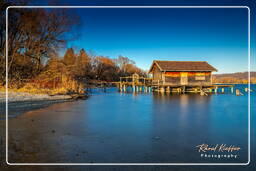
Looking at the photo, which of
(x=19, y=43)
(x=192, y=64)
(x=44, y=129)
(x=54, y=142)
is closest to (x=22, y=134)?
(x=44, y=129)

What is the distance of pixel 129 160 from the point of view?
4.69 m

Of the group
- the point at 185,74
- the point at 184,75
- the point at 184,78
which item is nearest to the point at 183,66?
the point at 185,74

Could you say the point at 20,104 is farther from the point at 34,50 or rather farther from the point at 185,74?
the point at 185,74

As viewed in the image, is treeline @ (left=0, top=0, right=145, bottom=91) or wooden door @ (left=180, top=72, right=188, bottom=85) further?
wooden door @ (left=180, top=72, right=188, bottom=85)

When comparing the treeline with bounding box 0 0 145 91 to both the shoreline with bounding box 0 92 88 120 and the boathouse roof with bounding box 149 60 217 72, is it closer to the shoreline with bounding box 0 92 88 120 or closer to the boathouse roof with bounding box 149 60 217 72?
the shoreline with bounding box 0 92 88 120

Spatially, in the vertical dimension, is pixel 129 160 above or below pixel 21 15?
below

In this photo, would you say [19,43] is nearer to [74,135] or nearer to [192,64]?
[74,135]

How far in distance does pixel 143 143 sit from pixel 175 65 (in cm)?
2806

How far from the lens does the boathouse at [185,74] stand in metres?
32.0

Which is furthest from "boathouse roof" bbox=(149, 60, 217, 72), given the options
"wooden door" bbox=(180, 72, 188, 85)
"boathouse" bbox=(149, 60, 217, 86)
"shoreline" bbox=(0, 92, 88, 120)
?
"shoreline" bbox=(0, 92, 88, 120)

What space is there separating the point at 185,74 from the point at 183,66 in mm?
1316

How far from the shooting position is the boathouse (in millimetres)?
31962

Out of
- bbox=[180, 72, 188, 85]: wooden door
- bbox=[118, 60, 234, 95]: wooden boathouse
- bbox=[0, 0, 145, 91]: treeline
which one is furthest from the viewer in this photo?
bbox=[180, 72, 188, 85]: wooden door

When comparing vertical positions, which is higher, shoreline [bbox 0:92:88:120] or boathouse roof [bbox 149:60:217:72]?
boathouse roof [bbox 149:60:217:72]
